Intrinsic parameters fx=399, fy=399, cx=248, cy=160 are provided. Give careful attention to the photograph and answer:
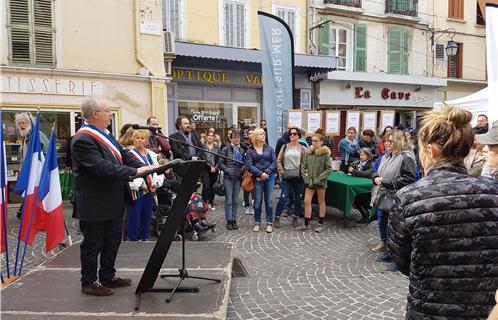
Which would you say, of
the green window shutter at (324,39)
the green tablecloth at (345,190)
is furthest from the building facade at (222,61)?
the green tablecloth at (345,190)

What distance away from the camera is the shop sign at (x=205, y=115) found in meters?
13.2

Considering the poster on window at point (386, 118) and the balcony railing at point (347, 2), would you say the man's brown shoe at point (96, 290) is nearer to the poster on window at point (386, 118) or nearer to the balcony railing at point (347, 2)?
the poster on window at point (386, 118)

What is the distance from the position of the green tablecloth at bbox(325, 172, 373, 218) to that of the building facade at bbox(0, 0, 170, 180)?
5093 millimetres

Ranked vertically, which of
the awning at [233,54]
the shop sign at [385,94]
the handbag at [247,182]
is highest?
the awning at [233,54]

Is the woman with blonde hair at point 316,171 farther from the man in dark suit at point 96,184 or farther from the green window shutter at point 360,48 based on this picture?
the green window shutter at point 360,48

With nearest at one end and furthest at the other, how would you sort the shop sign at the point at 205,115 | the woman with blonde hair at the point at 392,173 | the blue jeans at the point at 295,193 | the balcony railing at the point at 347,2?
the woman with blonde hair at the point at 392,173
the blue jeans at the point at 295,193
the shop sign at the point at 205,115
the balcony railing at the point at 347,2

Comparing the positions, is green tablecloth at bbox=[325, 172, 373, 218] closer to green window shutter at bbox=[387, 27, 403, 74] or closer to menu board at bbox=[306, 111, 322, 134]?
menu board at bbox=[306, 111, 322, 134]

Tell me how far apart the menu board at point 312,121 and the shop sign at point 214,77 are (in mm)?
4726

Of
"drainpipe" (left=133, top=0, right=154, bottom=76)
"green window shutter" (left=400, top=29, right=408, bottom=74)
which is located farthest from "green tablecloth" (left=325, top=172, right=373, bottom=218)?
"green window shutter" (left=400, top=29, right=408, bottom=74)

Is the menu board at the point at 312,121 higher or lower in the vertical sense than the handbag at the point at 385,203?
higher

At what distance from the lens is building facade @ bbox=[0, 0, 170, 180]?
28.8 ft

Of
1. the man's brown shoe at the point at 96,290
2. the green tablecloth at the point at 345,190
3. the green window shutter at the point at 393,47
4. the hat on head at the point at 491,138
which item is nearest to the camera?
the hat on head at the point at 491,138

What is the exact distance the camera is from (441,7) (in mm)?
18234

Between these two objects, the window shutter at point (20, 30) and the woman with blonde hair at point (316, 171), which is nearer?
the woman with blonde hair at point (316, 171)
